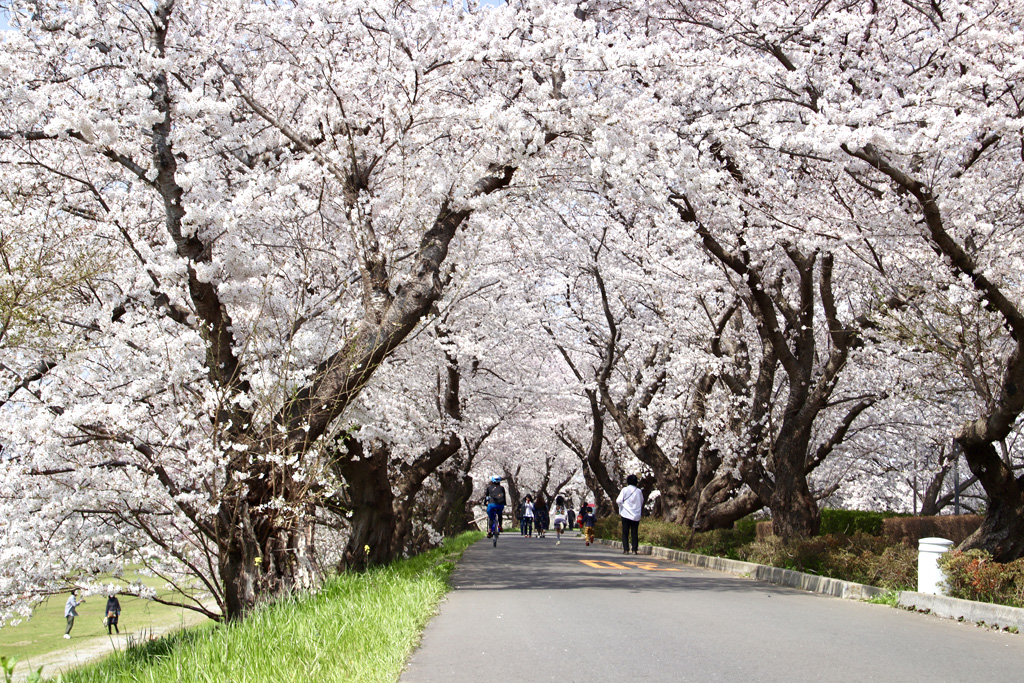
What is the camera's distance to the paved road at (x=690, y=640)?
6.29 metres

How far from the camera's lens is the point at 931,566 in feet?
35.5

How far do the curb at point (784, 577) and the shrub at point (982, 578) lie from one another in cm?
135

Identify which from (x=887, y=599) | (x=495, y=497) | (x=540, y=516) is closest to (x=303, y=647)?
(x=887, y=599)

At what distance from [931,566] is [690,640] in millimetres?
4554

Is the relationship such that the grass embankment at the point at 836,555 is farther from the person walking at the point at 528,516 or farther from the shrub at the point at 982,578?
the person walking at the point at 528,516

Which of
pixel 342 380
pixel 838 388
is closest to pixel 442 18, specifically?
pixel 342 380

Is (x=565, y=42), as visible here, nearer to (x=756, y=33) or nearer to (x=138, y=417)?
(x=756, y=33)

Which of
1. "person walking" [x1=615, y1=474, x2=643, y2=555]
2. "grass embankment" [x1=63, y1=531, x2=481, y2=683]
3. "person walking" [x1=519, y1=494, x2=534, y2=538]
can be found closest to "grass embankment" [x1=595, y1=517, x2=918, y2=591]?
"person walking" [x1=615, y1=474, x2=643, y2=555]

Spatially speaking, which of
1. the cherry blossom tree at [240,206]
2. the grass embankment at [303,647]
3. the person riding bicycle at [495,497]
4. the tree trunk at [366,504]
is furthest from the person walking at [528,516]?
the grass embankment at [303,647]

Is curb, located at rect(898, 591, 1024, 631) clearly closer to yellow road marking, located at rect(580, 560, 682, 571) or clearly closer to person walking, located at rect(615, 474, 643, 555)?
yellow road marking, located at rect(580, 560, 682, 571)

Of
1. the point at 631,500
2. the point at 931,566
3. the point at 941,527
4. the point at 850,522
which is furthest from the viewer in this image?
the point at 850,522

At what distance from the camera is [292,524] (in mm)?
11180

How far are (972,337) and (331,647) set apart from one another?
32.2ft

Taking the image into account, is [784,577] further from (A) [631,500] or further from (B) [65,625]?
(B) [65,625]
